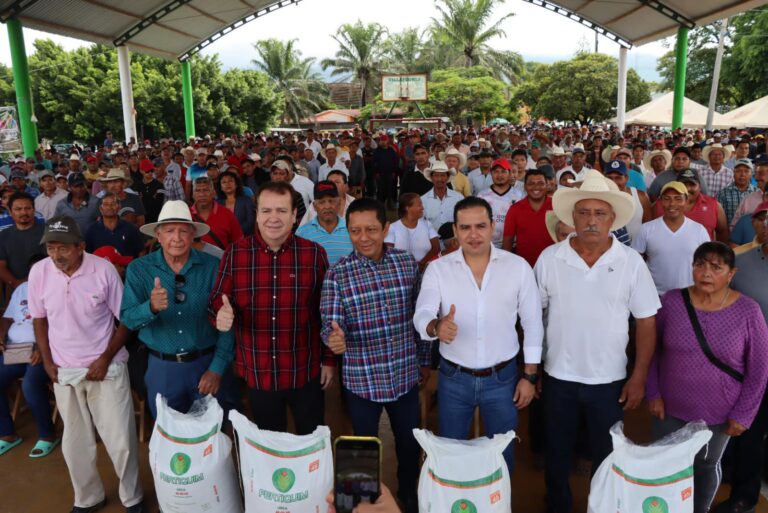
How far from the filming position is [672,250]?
3445mm

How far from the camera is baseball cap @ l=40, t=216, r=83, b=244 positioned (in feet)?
8.58

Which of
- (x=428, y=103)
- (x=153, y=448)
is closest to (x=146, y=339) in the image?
(x=153, y=448)

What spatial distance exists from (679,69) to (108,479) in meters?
19.5

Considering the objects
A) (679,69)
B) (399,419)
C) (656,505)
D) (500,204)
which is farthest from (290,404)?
(679,69)

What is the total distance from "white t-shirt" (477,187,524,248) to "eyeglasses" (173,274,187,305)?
280cm

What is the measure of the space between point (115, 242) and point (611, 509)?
4.01 m

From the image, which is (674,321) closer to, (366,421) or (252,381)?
(366,421)

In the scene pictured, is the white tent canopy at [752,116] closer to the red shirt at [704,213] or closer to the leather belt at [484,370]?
the red shirt at [704,213]

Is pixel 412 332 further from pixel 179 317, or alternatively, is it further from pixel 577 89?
pixel 577 89

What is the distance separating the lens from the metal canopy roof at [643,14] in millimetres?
15172

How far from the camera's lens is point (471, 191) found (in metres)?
6.95

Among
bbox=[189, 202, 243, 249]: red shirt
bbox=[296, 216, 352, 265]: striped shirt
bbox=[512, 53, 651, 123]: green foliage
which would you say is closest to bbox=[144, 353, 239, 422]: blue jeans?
bbox=[296, 216, 352, 265]: striped shirt

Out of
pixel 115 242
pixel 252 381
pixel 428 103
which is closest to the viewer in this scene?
pixel 252 381

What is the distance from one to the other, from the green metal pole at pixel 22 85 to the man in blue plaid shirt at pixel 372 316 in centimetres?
1319
